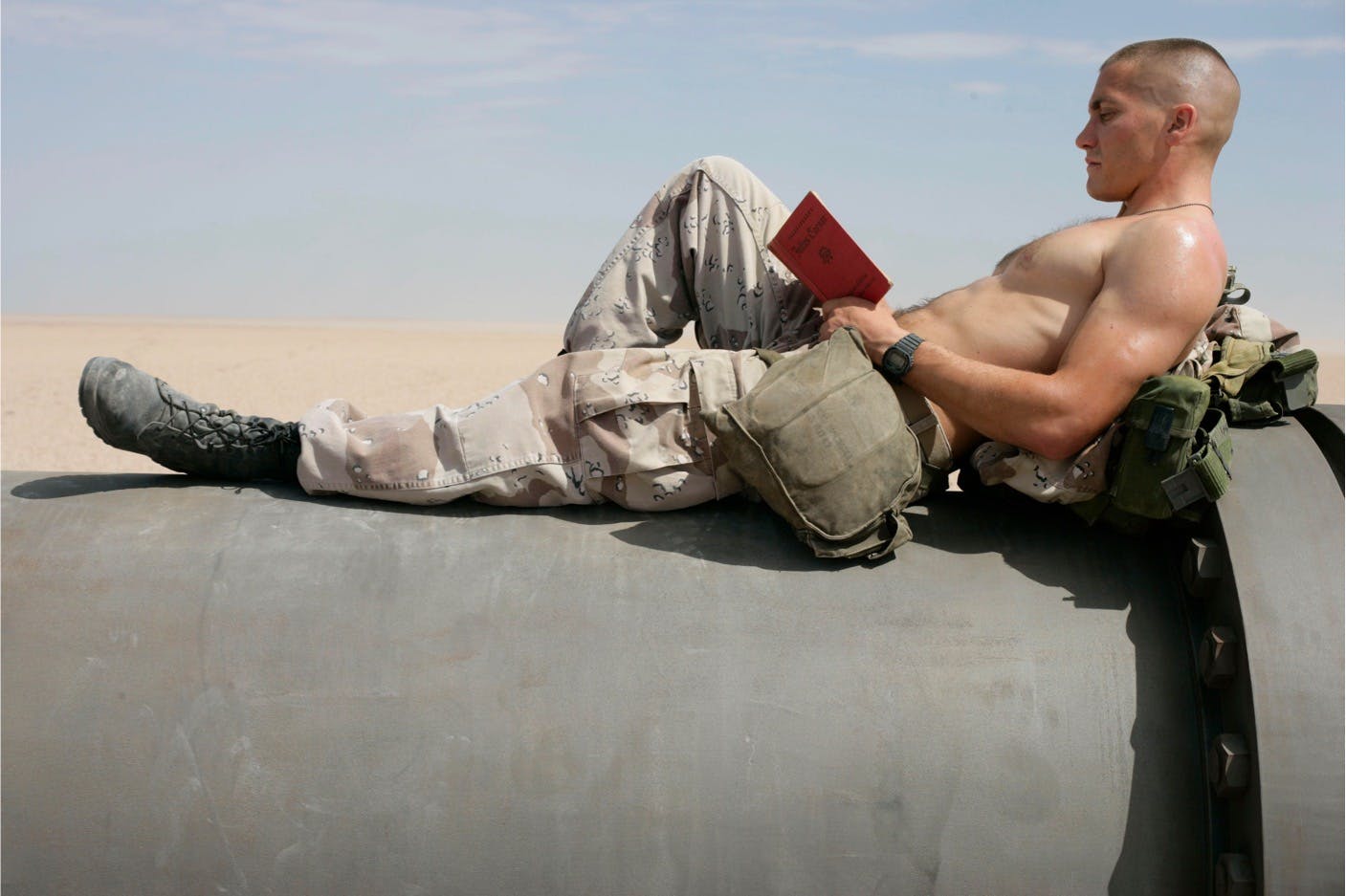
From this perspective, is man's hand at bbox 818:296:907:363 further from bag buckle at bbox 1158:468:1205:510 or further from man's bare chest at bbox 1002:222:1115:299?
bag buckle at bbox 1158:468:1205:510

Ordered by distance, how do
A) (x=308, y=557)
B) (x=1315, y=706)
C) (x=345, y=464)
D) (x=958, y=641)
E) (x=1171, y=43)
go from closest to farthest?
(x=1315, y=706), (x=958, y=641), (x=308, y=557), (x=345, y=464), (x=1171, y=43)

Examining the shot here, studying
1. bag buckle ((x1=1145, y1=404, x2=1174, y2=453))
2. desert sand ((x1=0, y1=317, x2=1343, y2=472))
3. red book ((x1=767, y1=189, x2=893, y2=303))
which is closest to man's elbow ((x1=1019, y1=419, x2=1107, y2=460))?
bag buckle ((x1=1145, y1=404, x2=1174, y2=453))

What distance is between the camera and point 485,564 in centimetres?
277

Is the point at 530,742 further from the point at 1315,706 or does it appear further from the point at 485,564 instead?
the point at 1315,706

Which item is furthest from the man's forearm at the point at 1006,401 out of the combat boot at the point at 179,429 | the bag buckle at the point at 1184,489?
the combat boot at the point at 179,429

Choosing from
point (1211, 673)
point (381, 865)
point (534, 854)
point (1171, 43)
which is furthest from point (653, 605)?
point (1171, 43)

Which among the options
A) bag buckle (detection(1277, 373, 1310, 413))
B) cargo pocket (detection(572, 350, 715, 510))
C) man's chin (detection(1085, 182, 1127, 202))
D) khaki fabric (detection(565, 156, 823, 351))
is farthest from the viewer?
khaki fabric (detection(565, 156, 823, 351))

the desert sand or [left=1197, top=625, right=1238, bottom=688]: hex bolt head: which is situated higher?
[left=1197, top=625, right=1238, bottom=688]: hex bolt head

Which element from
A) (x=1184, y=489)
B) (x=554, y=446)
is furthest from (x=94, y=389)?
(x=1184, y=489)

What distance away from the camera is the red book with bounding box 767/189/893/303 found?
10.5 ft

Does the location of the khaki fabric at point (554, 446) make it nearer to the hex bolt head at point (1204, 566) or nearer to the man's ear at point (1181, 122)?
the hex bolt head at point (1204, 566)

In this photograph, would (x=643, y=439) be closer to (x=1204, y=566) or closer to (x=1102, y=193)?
(x=1204, y=566)

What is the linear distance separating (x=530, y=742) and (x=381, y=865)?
37cm

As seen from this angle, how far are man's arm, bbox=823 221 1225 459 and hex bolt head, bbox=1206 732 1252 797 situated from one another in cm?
68
